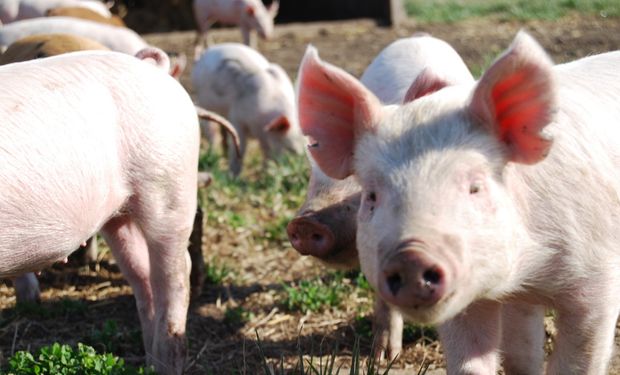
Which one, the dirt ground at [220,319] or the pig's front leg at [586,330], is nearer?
the pig's front leg at [586,330]

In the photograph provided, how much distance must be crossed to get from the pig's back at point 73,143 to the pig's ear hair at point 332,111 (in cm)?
98

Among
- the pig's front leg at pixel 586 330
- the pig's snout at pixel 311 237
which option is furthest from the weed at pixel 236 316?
the pig's front leg at pixel 586 330

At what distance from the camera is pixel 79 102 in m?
3.95

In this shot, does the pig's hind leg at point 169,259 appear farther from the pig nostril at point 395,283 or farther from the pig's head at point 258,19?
the pig's head at point 258,19

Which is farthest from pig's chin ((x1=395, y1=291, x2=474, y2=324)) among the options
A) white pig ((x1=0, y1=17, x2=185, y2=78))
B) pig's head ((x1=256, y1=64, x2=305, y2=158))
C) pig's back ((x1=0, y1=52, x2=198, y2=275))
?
pig's head ((x1=256, y1=64, x2=305, y2=158))

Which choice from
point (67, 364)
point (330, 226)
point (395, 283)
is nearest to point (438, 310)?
point (395, 283)

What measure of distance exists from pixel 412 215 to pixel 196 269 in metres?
2.79

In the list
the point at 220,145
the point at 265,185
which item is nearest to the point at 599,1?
the point at 220,145

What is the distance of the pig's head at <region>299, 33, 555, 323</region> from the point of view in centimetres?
264

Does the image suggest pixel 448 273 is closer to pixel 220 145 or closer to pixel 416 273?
pixel 416 273

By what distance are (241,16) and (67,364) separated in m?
9.94

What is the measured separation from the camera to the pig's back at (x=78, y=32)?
25.3 ft

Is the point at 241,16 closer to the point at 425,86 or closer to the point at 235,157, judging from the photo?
the point at 235,157

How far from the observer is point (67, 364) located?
151 inches
